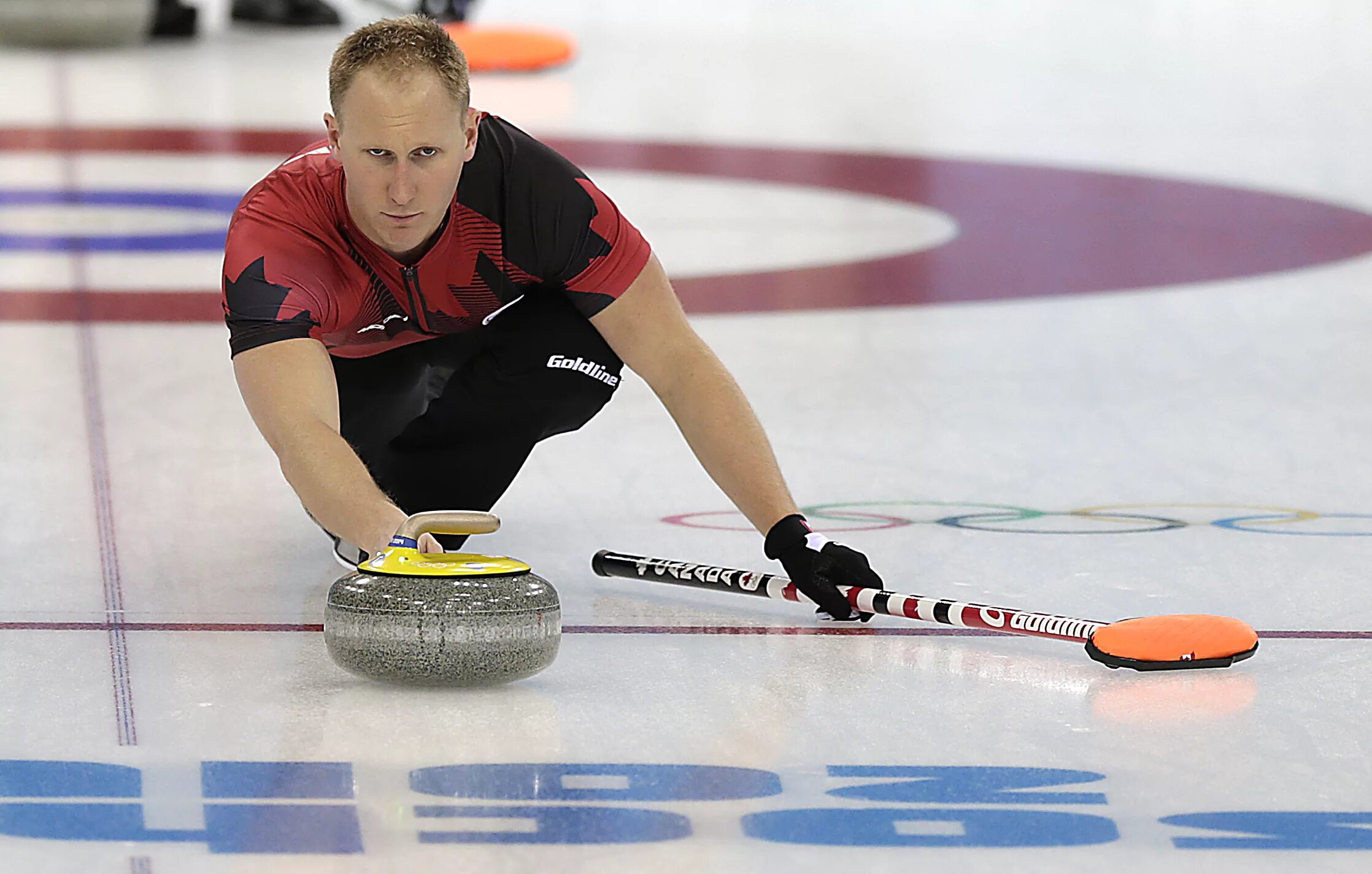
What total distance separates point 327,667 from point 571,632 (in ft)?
1.18

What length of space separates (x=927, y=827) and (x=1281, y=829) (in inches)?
14.2

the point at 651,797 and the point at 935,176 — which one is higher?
the point at 935,176

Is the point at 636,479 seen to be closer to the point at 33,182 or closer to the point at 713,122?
the point at 33,182

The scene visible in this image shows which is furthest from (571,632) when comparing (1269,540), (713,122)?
(713,122)

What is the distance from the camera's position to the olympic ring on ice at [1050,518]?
3.40 meters

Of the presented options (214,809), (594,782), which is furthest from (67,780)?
(594,782)

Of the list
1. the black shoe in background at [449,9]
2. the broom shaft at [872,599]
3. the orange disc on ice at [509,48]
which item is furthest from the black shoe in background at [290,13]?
the broom shaft at [872,599]

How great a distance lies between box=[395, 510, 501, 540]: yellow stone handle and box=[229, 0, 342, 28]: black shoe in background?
10.7 m

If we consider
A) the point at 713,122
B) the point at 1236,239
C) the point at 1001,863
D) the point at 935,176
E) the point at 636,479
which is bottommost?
the point at 1001,863

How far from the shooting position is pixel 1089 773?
224 cm

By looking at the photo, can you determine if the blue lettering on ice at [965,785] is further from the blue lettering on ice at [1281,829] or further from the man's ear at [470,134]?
the man's ear at [470,134]

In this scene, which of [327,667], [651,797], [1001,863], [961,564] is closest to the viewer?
[1001,863]

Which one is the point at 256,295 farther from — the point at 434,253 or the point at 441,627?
the point at 441,627

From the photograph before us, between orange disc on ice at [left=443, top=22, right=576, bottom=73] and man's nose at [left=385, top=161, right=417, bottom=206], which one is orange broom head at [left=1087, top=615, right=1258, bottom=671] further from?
orange disc on ice at [left=443, top=22, right=576, bottom=73]
